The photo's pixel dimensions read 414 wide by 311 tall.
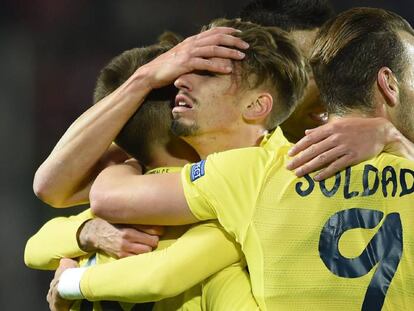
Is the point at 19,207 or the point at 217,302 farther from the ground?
the point at 217,302

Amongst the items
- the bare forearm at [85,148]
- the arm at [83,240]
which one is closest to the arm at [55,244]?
the arm at [83,240]

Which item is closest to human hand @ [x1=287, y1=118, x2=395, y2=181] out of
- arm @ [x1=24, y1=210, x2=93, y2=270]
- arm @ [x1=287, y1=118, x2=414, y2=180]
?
arm @ [x1=287, y1=118, x2=414, y2=180]

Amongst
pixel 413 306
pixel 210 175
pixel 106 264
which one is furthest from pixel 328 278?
pixel 106 264

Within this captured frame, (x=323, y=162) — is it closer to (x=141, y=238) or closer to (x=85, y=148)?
(x=141, y=238)

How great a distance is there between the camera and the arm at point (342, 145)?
2654 millimetres

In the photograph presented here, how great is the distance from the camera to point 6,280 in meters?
6.38

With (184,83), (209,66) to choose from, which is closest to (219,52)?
(209,66)

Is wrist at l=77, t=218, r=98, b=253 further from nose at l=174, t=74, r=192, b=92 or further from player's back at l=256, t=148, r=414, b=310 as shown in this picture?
player's back at l=256, t=148, r=414, b=310

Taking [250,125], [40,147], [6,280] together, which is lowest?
[6,280]

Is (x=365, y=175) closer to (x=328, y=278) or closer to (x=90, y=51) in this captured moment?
(x=328, y=278)

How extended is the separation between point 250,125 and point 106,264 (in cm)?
64

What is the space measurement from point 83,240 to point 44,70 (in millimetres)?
4099

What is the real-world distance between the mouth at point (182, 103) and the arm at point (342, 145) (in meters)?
0.40

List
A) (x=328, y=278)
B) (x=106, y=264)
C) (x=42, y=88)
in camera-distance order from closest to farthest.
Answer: (x=328, y=278) < (x=106, y=264) < (x=42, y=88)
